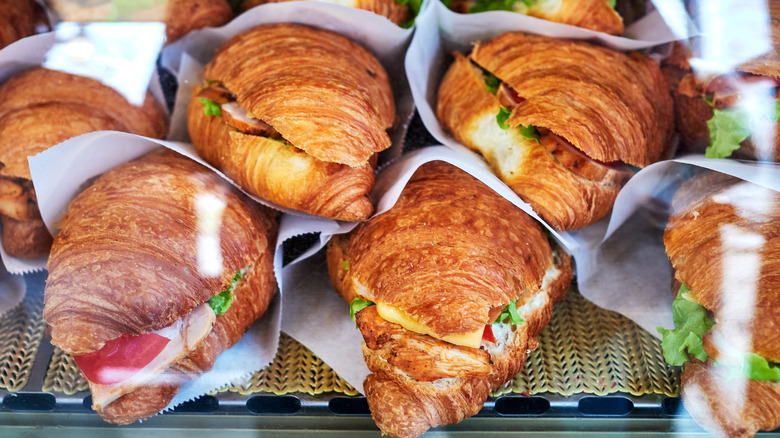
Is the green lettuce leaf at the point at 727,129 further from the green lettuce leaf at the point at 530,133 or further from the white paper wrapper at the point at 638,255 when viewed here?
the green lettuce leaf at the point at 530,133

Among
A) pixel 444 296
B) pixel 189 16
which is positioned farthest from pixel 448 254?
pixel 189 16

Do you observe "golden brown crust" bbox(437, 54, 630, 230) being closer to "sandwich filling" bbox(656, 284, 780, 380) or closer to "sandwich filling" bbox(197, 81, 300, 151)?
"sandwich filling" bbox(656, 284, 780, 380)

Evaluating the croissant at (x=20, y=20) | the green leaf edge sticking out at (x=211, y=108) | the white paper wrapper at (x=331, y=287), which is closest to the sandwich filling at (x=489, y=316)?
the white paper wrapper at (x=331, y=287)

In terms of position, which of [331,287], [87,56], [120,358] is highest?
[87,56]

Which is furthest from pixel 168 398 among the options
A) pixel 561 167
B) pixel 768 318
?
pixel 768 318

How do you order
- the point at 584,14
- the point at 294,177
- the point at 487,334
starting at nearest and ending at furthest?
the point at 487,334
the point at 294,177
the point at 584,14

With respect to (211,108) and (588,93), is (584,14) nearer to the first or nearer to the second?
(588,93)

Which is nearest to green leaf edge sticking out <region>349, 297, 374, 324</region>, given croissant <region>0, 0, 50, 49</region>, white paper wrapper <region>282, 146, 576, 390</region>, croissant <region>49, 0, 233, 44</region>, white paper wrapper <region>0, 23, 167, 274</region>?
white paper wrapper <region>282, 146, 576, 390</region>

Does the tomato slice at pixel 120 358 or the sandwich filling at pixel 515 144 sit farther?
the sandwich filling at pixel 515 144
